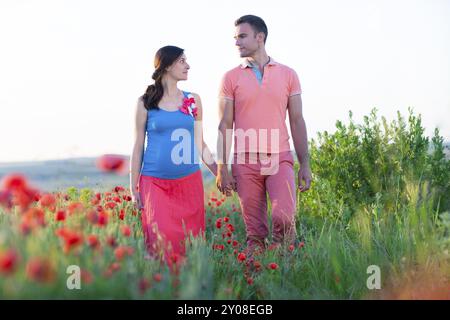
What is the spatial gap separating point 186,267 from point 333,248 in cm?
170

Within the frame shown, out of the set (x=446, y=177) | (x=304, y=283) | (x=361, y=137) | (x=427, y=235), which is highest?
(x=361, y=137)

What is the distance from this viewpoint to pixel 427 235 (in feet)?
16.4

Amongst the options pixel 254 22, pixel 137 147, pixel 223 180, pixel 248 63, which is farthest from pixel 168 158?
pixel 254 22

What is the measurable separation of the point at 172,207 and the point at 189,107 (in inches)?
37.8

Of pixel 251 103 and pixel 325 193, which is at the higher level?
pixel 251 103

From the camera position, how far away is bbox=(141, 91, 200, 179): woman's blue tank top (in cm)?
559

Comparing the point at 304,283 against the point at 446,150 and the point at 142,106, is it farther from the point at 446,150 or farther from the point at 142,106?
the point at 446,150

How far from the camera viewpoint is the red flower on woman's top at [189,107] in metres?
5.73

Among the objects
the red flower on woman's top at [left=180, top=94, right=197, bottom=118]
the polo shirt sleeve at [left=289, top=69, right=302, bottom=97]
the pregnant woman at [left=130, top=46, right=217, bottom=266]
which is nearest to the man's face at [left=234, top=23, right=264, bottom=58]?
the polo shirt sleeve at [left=289, top=69, right=302, bottom=97]

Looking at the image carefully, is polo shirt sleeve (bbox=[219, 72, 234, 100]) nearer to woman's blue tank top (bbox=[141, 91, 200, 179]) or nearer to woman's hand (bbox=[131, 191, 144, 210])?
woman's blue tank top (bbox=[141, 91, 200, 179])

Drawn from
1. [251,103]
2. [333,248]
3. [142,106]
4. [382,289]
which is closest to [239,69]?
[251,103]

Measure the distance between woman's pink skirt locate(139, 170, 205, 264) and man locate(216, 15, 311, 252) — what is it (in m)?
0.31

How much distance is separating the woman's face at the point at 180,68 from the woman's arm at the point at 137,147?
17.9 inches

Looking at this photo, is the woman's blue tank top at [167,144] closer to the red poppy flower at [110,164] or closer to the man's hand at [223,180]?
the man's hand at [223,180]
